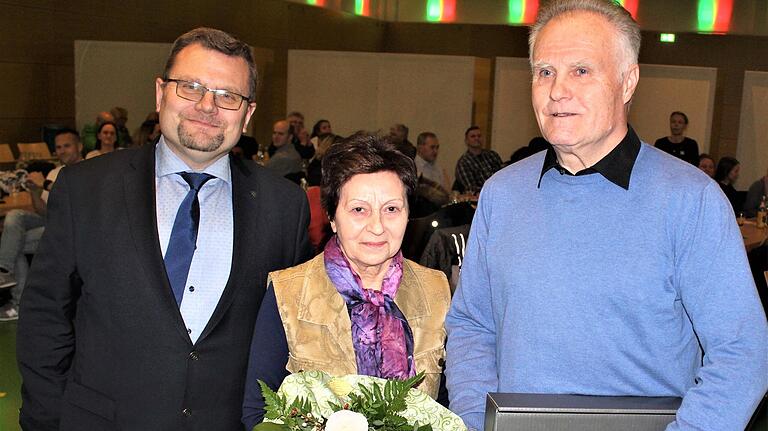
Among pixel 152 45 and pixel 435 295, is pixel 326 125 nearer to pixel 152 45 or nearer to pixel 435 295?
pixel 152 45

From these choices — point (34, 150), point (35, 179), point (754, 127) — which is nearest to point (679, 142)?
point (754, 127)

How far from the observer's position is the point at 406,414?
155cm

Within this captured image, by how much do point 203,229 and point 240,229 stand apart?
10 cm

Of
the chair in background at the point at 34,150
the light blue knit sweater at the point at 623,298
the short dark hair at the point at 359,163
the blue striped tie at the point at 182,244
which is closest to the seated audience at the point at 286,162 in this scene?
the chair in background at the point at 34,150

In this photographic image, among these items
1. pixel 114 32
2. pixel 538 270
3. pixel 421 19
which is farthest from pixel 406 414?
pixel 421 19

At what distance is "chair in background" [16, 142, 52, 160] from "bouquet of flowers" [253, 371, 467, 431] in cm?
1022

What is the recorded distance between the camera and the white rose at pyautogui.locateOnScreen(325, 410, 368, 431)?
137 centimetres

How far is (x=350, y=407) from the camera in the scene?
1.51m

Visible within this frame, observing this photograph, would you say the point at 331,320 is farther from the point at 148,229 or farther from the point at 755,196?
the point at 755,196

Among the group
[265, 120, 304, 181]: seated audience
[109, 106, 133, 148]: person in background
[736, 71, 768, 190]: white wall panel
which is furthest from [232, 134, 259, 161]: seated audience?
[736, 71, 768, 190]: white wall panel

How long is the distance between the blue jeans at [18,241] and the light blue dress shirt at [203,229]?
5.39 meters

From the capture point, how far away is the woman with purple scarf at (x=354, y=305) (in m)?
2.14

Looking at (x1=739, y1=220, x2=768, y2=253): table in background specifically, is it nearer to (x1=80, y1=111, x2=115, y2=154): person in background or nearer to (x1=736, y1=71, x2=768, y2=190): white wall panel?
(x1=736, y1=71, x2=768, y2=190): white wall panel

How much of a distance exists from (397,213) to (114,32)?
12134 millimetres
